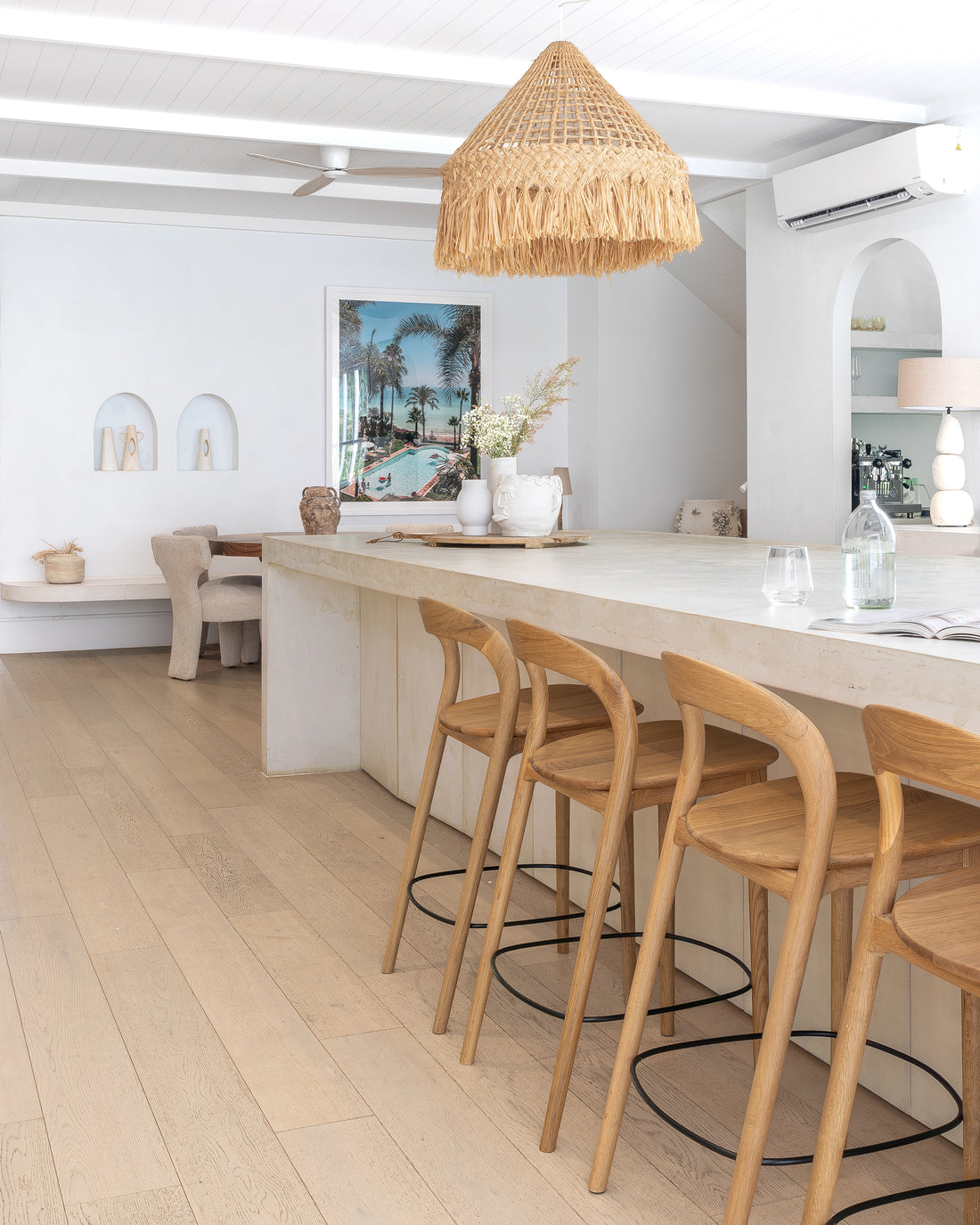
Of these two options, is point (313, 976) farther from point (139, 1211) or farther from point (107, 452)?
point (107, 452)

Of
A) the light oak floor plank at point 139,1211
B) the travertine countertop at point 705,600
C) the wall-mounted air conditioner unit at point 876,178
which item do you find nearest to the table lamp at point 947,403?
the wall-mounted air conditioner unit at point 876,178

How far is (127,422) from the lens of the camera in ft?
27.4

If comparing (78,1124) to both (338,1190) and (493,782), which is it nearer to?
(338,1190)

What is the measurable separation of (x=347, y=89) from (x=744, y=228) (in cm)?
302

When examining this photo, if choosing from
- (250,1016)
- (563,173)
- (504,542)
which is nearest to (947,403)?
(504,542)

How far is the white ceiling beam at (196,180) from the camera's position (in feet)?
22.5

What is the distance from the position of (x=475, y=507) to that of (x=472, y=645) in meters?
1.85

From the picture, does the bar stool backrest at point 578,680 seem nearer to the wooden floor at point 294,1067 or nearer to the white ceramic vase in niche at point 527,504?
the wooden floor at point 294,1067

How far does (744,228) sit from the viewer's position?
752cm

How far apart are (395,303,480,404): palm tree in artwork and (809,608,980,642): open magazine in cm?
729

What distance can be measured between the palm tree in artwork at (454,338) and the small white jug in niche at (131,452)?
2018 mm

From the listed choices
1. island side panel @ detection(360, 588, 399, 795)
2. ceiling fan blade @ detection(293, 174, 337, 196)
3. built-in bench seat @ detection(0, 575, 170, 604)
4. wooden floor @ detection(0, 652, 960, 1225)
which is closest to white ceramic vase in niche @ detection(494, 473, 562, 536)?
island side panel @ detection(360, 588, 399, 795)

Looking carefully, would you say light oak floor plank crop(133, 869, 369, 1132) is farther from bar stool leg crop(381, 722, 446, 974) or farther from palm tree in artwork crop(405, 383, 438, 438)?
palm tree in artwork crop(405, 383, 438, 438)

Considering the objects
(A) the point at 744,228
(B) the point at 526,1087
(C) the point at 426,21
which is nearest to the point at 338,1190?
(B) the point at 526,1087
